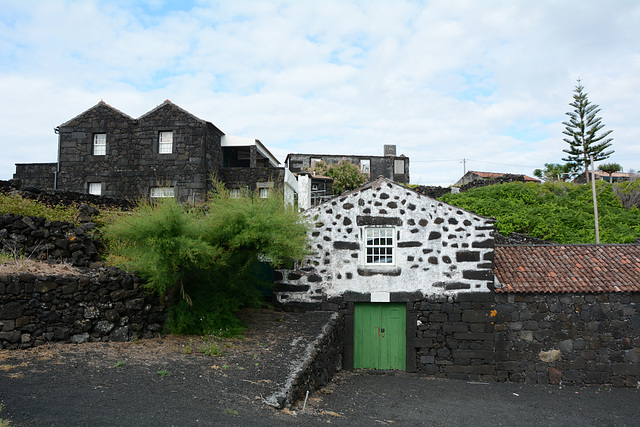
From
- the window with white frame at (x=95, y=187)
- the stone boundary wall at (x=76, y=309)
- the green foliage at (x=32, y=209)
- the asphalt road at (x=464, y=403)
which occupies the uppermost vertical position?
the window with white frame at (x=95, y=187)

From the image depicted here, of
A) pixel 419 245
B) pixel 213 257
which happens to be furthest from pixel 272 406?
pixel 419 245

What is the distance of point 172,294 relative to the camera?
10039 mm

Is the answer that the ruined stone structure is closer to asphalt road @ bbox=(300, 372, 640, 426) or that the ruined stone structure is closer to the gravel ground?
asphalt road @ bbox=(300, 372, 640, 426)

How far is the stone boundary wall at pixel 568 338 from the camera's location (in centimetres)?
1299

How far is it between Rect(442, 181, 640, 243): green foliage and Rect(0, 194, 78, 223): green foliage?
720 inches

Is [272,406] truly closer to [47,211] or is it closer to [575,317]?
[47,211]

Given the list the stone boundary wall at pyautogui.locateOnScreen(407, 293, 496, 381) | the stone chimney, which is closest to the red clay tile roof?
the stone boundary wall at pyautogui.locateOnScreen(407, 293, 496, 381)

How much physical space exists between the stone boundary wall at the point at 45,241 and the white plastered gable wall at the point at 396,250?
530 cm

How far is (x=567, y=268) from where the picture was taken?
1391cm

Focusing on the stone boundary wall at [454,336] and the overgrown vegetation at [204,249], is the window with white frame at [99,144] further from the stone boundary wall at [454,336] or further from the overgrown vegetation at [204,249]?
the stone boundary wall at [454,336]

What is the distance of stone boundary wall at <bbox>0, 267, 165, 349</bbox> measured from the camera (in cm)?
834

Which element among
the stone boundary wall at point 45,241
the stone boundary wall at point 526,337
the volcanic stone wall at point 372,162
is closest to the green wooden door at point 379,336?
the stone boundary wall at point 526,337

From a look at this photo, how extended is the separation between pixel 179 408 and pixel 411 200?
9104 mm

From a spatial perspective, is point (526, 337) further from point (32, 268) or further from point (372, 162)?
point (372, 162)
